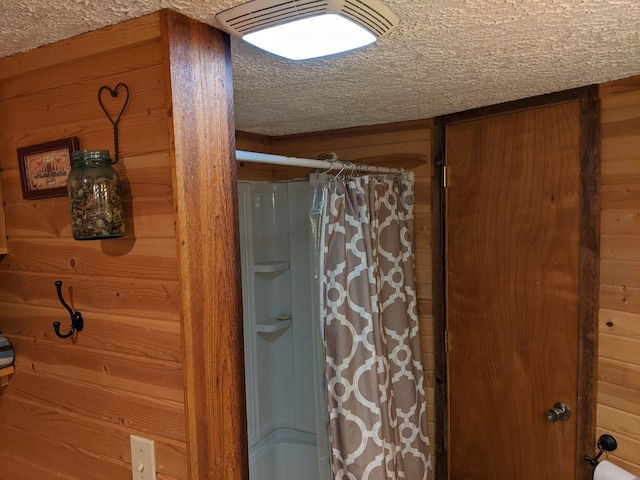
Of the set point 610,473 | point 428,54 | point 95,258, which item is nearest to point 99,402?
point 95,258

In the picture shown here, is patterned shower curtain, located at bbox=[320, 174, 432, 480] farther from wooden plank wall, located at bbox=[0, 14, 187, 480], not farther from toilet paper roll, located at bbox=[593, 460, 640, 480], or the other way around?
wooden plank wall, located at bbox=[0, 14, 187, 480]

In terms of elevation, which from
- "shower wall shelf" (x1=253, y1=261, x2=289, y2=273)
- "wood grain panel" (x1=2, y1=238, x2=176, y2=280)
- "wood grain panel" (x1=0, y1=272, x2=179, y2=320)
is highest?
"wood grain panel" (x1=2, y1=238, x2=176, y2=280)

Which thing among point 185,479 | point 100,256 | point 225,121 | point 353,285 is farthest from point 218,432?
point 353,285

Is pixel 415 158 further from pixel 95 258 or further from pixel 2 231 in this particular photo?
pixel 2 231

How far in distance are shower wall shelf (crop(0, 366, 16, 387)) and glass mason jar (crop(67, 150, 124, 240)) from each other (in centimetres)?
61

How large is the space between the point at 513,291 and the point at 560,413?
0.50 metres

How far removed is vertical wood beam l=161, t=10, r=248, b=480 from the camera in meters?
0.93

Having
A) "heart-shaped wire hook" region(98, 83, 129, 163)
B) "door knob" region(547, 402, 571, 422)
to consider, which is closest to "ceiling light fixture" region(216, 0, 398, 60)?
"heart-shaped wire hook" region(98, 83, 129, 163)

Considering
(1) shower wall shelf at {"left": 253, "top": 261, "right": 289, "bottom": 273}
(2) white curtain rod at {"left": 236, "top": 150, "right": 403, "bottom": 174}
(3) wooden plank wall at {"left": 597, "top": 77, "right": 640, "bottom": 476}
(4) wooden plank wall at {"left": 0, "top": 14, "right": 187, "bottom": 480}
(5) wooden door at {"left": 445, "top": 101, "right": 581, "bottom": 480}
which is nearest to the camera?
(4) wooden plank wall at {"left": 0, "top": 14, "right": 187, "bottom": 480}

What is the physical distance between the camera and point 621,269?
158cm

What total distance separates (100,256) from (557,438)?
180cm

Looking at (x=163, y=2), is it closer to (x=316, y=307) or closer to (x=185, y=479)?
(x=185, y=479)

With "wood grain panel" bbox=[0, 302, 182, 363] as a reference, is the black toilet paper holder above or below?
below

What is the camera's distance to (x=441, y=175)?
208cm
